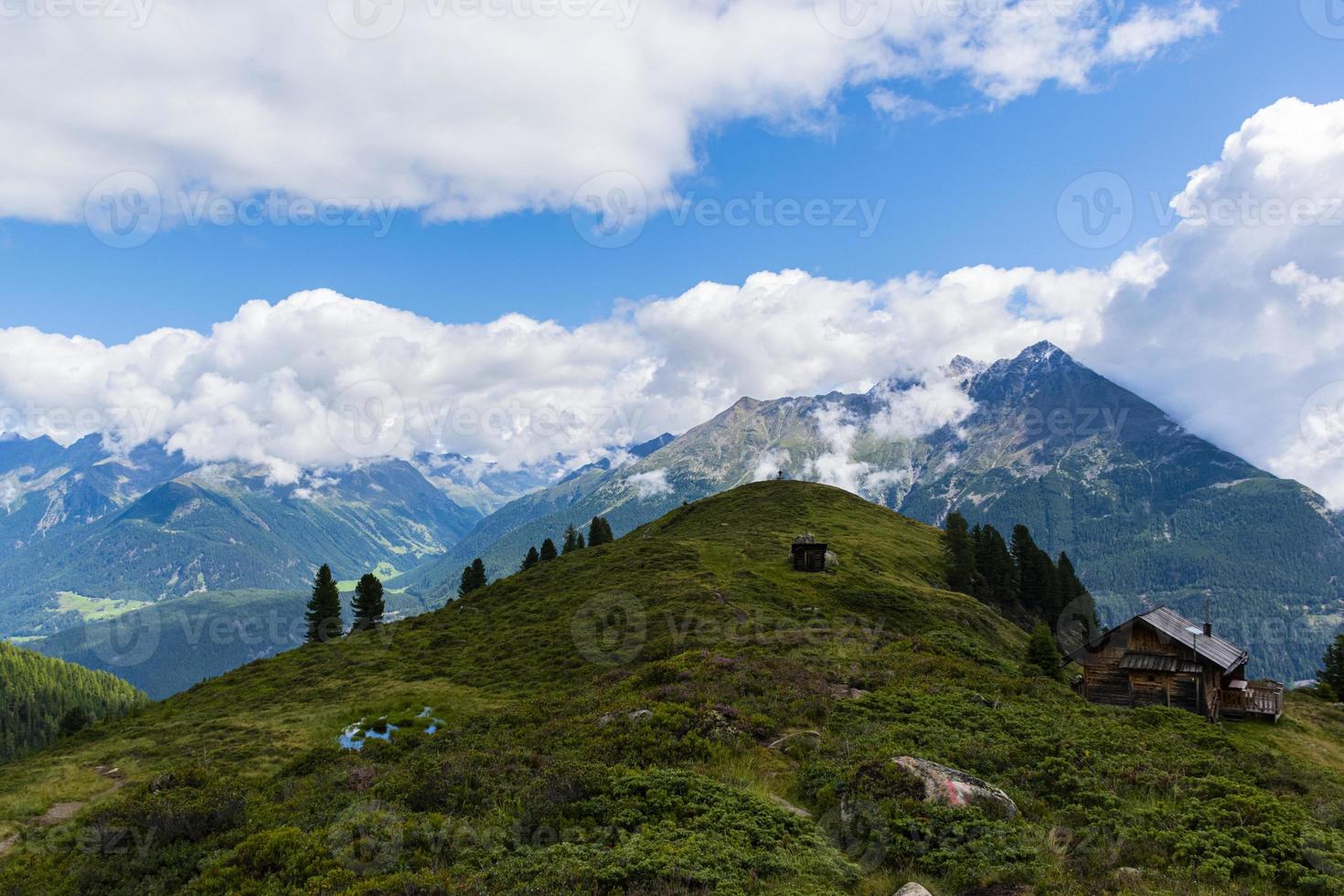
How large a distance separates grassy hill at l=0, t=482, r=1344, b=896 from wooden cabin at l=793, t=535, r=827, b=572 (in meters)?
23.4

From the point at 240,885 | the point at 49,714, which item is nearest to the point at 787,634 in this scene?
the point at 240,885

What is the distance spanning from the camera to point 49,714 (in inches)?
6905

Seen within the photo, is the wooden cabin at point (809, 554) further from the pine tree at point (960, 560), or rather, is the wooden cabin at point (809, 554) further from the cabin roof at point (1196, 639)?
the cabin roof at point (1196, 639)

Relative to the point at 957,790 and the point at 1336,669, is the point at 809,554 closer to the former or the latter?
the point at 957,790

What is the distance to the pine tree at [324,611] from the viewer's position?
309 feet

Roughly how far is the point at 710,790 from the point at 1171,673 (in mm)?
36746

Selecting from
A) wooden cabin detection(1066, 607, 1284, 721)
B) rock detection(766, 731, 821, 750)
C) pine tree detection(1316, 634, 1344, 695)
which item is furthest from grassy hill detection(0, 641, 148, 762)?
pine tree detection(1316, 634, 1344, 695)

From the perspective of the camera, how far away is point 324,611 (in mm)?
97188

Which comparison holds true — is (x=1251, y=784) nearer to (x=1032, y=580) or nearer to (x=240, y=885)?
(x=240, y=885)

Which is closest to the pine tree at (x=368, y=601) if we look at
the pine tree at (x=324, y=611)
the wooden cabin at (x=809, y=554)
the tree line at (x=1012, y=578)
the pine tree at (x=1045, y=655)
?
the pine tree at (x=324, y=611)

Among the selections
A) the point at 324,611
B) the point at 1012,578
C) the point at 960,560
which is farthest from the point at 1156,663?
the point at 324,611

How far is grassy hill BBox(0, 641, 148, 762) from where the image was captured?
163250mm

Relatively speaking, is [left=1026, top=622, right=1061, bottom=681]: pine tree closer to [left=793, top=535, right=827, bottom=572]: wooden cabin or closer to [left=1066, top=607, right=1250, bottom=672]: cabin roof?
[left=1066, top=607, right=1250, bottom=672]: cabin roof

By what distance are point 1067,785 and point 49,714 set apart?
24630cm
